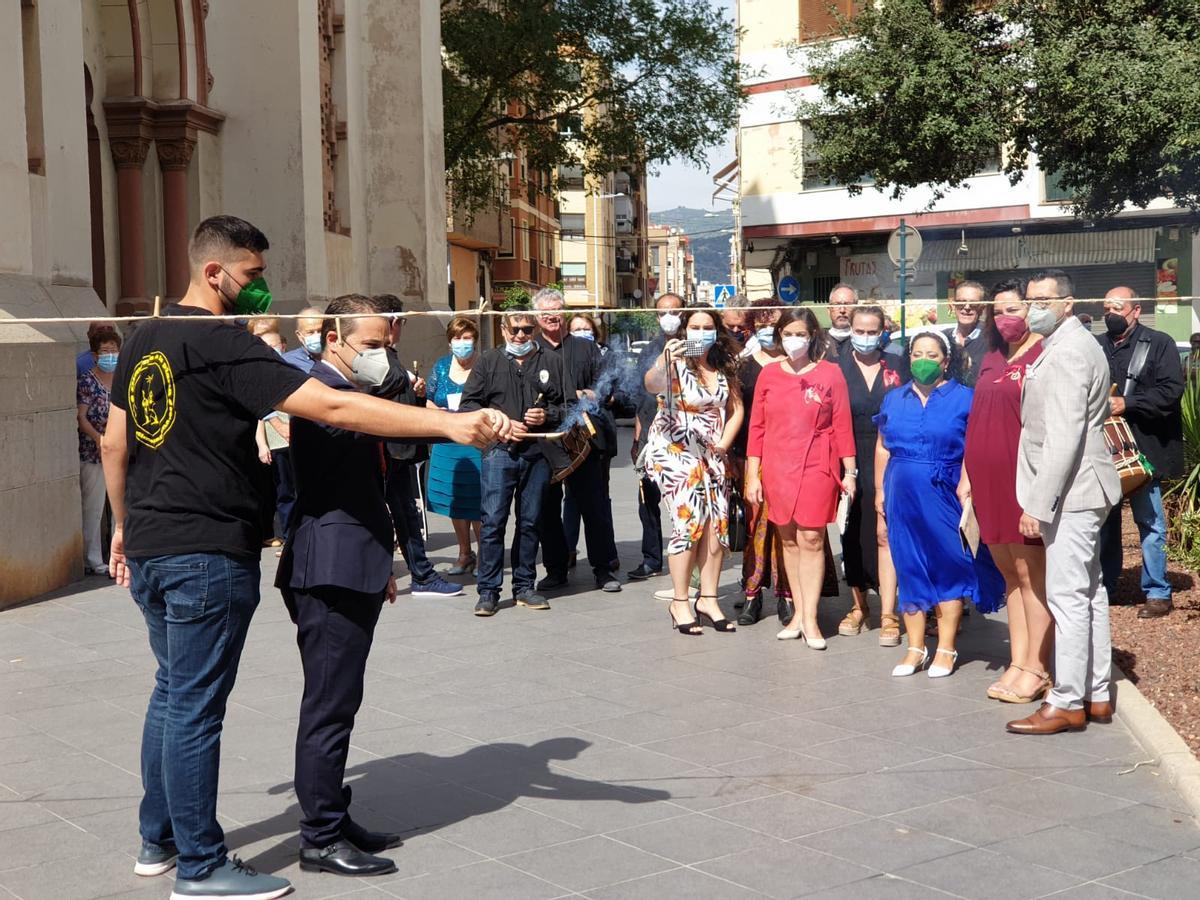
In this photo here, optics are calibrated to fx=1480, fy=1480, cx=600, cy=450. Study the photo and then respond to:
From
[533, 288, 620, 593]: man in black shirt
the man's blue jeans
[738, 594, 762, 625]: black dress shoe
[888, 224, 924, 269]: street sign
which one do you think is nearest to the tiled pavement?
[738, 594, 762, 625]: black dress shoe

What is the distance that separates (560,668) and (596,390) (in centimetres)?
291

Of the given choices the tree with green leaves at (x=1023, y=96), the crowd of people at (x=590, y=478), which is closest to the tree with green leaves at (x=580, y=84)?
the tree with green leaves at (x=1023, y=96)

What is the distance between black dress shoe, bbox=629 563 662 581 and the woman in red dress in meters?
2.57

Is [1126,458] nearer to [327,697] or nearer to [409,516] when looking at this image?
[409,516]

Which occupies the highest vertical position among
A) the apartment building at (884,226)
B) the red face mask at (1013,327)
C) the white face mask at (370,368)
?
the apartment building at (884,226)

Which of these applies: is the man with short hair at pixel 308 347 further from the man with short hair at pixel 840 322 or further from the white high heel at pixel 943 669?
the white high heel at pixel 943 669

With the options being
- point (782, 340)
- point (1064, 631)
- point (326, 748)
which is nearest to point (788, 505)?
point (782, 340)

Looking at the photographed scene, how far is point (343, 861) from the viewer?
4.91m

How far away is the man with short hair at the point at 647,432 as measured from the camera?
9.48 meters

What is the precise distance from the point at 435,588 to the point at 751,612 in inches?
96.3

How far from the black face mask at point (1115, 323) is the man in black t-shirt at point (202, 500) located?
5776mm

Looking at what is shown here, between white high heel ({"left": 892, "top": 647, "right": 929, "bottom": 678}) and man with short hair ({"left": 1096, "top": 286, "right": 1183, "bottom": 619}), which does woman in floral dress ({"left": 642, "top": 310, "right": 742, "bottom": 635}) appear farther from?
man with short hair ({"left": 1096, "top": 286, "right": 1183, "bottom": 619})

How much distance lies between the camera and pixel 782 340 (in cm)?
872

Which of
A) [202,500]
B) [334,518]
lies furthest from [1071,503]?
[202,500]
